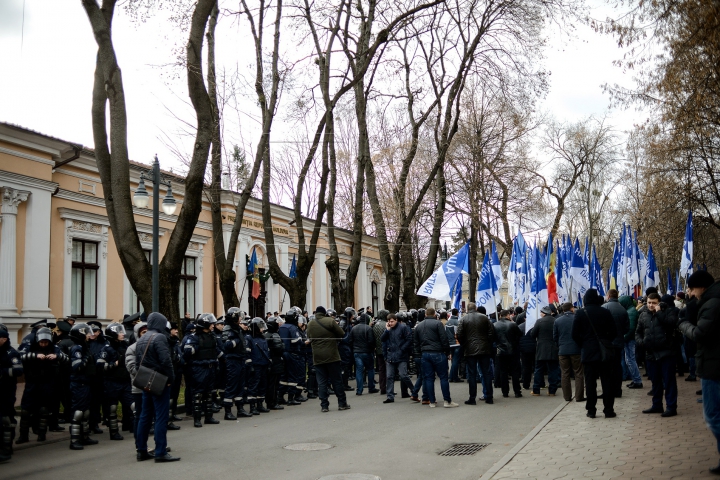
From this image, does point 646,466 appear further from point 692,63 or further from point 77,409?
point 692,63

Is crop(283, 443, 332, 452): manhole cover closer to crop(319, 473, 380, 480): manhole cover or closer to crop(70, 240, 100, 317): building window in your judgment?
crop(319, 473, 380, 480): manhole cover

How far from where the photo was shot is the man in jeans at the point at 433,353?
1367 centimetres

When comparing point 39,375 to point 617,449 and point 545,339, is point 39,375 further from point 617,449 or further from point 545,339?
point 545,339

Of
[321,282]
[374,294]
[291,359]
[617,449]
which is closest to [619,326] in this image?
[617,449]

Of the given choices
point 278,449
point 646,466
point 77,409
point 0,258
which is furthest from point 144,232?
point 646,466

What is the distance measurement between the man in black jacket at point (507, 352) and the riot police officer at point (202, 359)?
6.27 m

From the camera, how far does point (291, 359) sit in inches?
587

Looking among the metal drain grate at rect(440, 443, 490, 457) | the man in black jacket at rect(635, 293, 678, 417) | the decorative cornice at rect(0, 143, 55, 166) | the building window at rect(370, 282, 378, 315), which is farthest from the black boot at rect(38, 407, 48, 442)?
the building window at rect(370, 282, 378, 315)

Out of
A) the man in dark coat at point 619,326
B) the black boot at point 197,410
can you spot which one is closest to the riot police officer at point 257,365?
the black boot at point 197,410

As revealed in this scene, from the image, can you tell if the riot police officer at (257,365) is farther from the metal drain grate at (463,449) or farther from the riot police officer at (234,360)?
the metal drain grate at (463,449)

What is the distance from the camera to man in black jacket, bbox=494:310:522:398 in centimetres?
1499

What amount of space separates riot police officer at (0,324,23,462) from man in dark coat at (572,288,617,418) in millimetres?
8397

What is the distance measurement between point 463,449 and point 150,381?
14.0 feet

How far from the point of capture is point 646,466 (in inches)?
287
